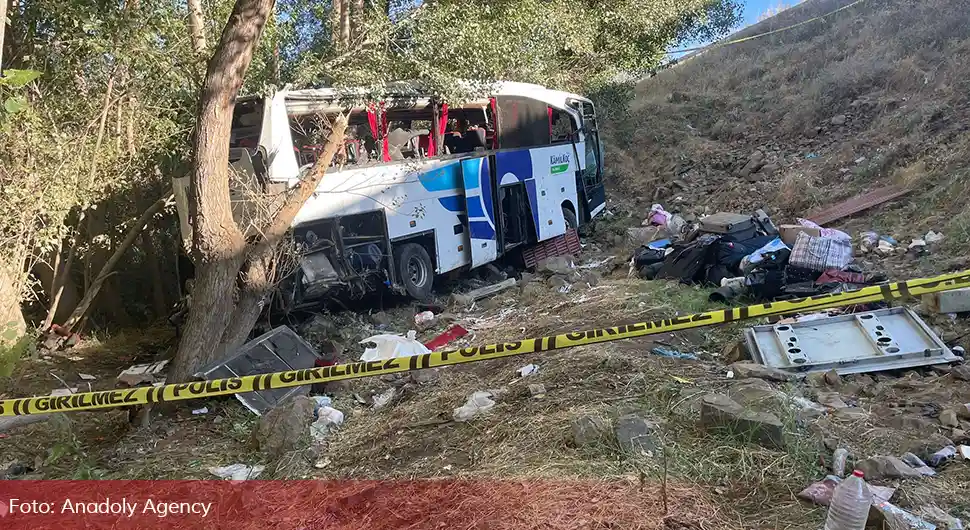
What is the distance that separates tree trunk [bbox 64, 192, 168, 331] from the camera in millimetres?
7785

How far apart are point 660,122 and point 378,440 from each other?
1600cm

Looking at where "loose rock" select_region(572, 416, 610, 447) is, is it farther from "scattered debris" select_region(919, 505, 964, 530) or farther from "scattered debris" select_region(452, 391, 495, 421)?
"scattered debris" select_region(919, 505, 964, 530)

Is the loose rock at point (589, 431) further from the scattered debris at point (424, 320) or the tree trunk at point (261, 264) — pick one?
the scattered debris at point (424, 320)

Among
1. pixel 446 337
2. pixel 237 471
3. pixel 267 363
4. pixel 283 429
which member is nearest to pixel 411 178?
pixel 446 337

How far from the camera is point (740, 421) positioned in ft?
11.2

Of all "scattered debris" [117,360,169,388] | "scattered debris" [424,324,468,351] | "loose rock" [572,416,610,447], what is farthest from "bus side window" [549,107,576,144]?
"loose rock" [572,416,610,447]

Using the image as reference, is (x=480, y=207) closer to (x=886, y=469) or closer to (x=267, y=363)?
(x=267, y=363)

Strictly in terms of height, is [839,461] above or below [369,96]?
below

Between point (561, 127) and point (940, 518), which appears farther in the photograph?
point (561, 127)

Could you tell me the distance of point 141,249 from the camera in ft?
28.1

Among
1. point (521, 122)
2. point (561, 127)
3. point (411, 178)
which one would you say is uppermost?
point (521, 122)

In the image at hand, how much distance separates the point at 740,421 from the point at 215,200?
13.2 ft

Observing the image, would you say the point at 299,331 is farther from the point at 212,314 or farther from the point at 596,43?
the point at 596,43

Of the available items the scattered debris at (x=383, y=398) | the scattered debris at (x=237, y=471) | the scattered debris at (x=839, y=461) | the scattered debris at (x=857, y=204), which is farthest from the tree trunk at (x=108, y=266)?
the scattered debris at (x=857, y=204)
